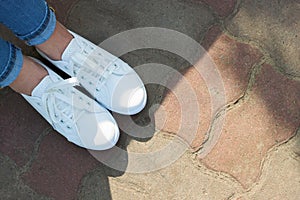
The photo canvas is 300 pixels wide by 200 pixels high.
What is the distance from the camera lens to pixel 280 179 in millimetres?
1557

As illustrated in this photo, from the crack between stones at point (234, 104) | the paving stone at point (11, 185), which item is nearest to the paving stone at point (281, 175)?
→ the crack between stones at point (234, 104)

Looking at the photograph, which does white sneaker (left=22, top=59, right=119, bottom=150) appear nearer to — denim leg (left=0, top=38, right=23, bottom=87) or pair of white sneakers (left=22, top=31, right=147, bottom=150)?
pair of white sneakers (left=22, top=31, right=147, bottom=150)

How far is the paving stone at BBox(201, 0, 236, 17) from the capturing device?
1.67 meters

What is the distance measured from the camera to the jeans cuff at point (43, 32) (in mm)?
1380

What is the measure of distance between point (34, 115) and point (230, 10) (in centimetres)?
76

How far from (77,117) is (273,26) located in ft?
2.42

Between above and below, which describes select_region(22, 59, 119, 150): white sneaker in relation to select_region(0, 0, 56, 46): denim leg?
below

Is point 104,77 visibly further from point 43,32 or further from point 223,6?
point 223,6

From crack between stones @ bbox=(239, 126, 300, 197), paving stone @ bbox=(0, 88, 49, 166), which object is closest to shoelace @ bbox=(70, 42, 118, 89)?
paving stone @ bbox=(0, 88, 49, 166)

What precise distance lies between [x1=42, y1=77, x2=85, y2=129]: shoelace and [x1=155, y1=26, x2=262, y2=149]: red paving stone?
0.28 meters

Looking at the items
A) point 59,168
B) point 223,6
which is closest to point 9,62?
point 59,168

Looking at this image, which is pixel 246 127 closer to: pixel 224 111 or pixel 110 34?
pixel 224 111

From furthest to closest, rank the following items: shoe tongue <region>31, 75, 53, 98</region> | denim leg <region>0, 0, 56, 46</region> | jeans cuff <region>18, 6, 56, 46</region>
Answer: shoe tongue <region>31, 75, 53, 98</region> → jeans cuff <region>18, 6, 56, 46</region> → denim leg <region>0, 0, 56, 46</region>

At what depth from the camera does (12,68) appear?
1.37m
